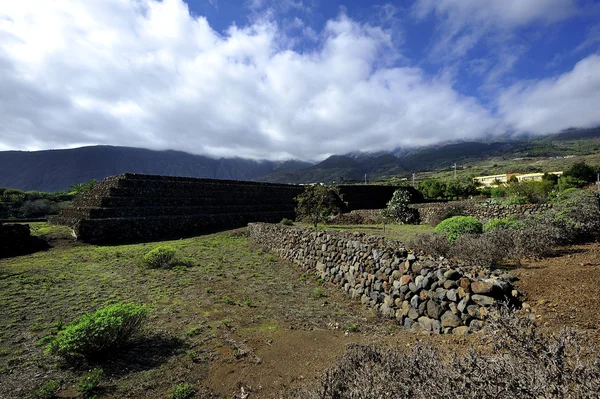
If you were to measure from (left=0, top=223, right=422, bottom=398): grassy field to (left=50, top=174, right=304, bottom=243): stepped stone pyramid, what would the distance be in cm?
788

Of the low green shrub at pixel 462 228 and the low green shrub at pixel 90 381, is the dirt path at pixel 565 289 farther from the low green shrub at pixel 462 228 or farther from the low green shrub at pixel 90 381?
the low green shrub at pixel 90 381

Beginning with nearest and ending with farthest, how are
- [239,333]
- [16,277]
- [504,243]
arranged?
1. [239,333]
2. [504,243]
3. [16,277]

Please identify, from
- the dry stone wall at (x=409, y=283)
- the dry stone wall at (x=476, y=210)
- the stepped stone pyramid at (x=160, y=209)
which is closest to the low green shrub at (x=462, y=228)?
the dry stone wall at (x=409, y=283)

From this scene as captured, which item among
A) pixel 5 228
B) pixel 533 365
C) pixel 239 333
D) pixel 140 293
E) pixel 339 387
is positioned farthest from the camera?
pixel 5 228

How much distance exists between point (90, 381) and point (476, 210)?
25170 mm

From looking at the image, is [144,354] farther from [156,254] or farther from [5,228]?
[5,228]

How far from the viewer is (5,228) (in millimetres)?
16344

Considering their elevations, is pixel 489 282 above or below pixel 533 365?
below

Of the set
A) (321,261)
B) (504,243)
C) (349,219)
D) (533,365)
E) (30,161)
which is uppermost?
(30,161)

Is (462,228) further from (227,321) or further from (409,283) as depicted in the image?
(227,321)

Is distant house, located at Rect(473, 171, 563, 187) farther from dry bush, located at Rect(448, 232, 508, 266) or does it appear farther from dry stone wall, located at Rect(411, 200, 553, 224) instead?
dry bush, located at Rect(448, 232, 508, 266)

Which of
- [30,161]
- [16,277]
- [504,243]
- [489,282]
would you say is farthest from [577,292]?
[30,161]

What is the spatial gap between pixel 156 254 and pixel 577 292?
13.2m

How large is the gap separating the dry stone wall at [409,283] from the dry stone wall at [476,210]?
542 inches
